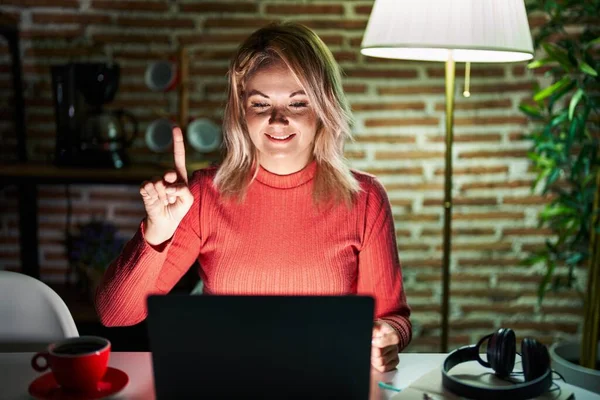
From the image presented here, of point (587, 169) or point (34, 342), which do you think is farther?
point (587, 169)

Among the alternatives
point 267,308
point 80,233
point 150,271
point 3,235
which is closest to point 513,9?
point 150,271

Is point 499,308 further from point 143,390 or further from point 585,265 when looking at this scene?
point 143,390

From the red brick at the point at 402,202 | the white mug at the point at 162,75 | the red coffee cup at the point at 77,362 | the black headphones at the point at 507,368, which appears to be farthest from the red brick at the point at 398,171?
the red coffee cup at the point at 77,362

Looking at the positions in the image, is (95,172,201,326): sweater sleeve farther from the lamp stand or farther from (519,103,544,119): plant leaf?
(519,103,544,119): plant leaf

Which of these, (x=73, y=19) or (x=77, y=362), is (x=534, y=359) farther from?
(x=73, y=19)

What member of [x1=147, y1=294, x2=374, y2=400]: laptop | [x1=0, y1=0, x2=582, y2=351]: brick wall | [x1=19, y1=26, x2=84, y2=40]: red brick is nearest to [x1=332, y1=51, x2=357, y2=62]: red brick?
[x1=0, y1=0, x2=582, y2=351]: brick wall

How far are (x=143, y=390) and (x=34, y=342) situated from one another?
44 cm

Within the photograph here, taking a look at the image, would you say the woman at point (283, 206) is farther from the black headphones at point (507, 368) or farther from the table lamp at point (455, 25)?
the black headphones at point (507, 368)

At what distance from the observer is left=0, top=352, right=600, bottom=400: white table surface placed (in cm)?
115

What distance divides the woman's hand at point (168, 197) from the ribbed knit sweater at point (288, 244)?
196 mm

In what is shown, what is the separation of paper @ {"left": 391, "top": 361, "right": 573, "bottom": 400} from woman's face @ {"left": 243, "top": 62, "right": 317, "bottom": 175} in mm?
592

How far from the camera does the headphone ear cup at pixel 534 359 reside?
113cm

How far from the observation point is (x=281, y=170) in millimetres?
1687

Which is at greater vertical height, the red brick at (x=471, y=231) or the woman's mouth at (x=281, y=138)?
the woman's mouth at (x=281, y=138)
